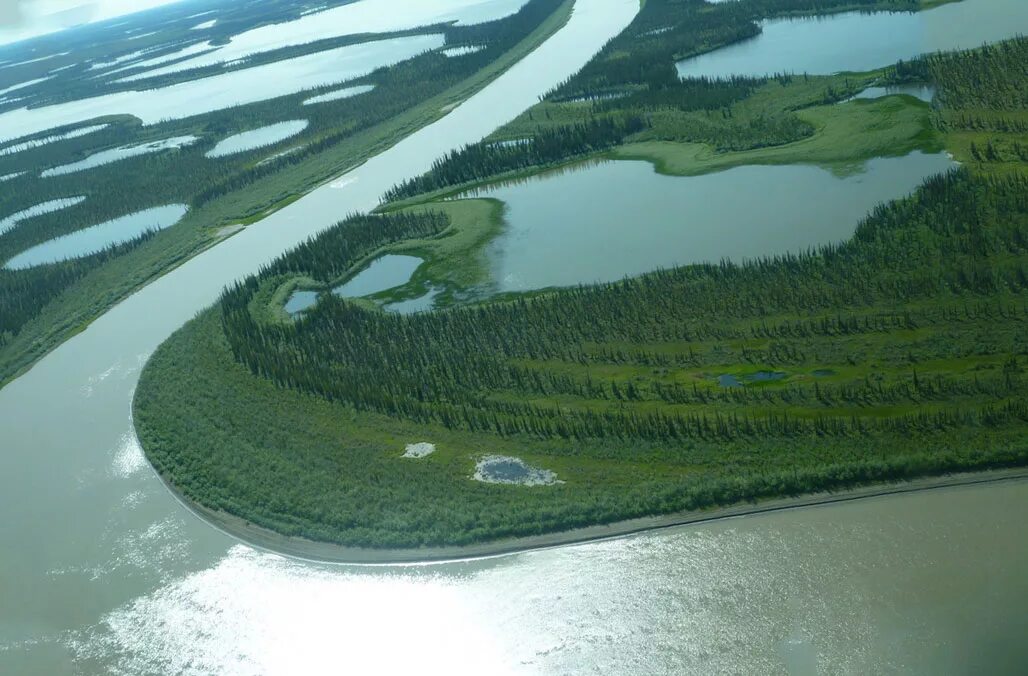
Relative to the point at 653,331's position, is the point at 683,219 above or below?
above

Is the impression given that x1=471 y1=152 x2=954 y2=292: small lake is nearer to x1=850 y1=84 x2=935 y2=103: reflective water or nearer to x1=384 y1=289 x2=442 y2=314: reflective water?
x1=384 y1=289 x2=442 y2=314: reflective water

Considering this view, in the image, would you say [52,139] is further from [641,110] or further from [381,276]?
[381,276]

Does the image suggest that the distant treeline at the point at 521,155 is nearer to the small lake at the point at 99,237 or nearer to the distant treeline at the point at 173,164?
the distant treeline at the point at 173,164

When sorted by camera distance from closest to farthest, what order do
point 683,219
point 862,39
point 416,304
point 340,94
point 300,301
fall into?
1. point 416,304
2. point 683,219
3. point 300,301
4. point 862,39
5. point 340,94

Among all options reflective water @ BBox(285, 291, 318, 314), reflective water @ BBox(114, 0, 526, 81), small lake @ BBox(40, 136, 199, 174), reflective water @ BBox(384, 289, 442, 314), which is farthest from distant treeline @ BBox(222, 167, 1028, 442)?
reflective water @ BBox(114, 0, 526, 81)

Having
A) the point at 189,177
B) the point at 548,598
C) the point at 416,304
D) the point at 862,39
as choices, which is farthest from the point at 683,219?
the point at 189,177

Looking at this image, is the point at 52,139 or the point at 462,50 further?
the point at 462,50

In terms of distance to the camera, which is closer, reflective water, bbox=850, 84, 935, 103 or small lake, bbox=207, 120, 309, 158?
reflective water, bbox=850, 84, 935, 103
